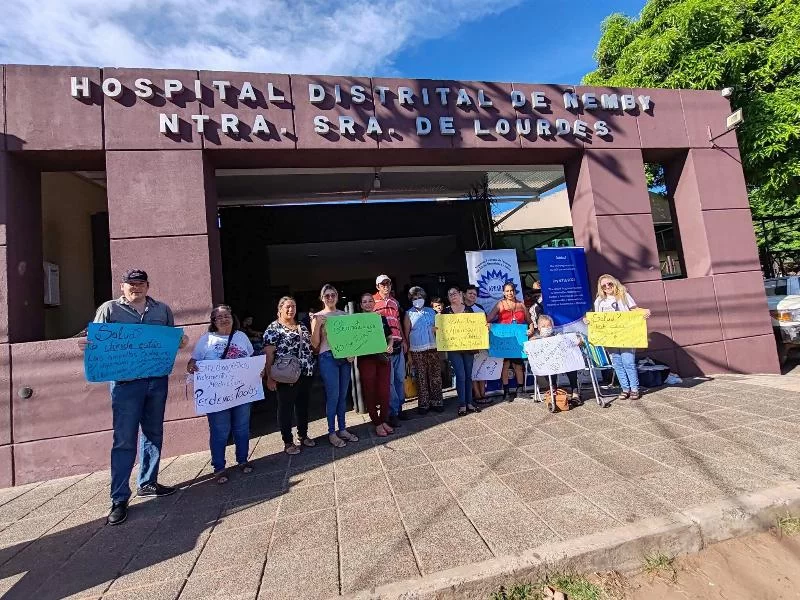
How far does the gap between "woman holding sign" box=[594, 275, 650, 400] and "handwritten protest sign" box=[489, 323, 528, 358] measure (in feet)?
3.66

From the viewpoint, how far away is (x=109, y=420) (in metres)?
4.66

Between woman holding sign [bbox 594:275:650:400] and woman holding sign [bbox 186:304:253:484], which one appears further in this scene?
woman holding sign [bbox 594:275:650:400]

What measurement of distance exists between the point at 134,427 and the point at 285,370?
1313 mm

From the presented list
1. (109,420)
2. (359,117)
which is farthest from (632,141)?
(109,420)

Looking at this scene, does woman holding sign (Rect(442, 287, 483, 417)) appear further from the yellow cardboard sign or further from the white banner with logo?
the white banner with logo

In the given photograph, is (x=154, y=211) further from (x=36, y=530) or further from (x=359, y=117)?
(x=36, y=530)

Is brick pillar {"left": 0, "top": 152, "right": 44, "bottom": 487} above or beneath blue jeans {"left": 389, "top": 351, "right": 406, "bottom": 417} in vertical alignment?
above

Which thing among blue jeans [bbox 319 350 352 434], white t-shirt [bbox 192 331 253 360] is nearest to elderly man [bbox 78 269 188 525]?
white t-shirt [bbox 192 331 253 360]

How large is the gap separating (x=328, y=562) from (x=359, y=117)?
5.61m

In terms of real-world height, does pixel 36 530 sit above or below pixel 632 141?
below

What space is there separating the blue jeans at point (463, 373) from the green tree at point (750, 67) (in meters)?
7.09

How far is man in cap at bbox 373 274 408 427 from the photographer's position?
4.89m

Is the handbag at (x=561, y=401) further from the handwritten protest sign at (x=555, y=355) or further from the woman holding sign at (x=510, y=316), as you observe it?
the woman holding sign at (x=510, y=316)

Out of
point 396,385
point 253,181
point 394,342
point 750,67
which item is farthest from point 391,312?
point 750,67
